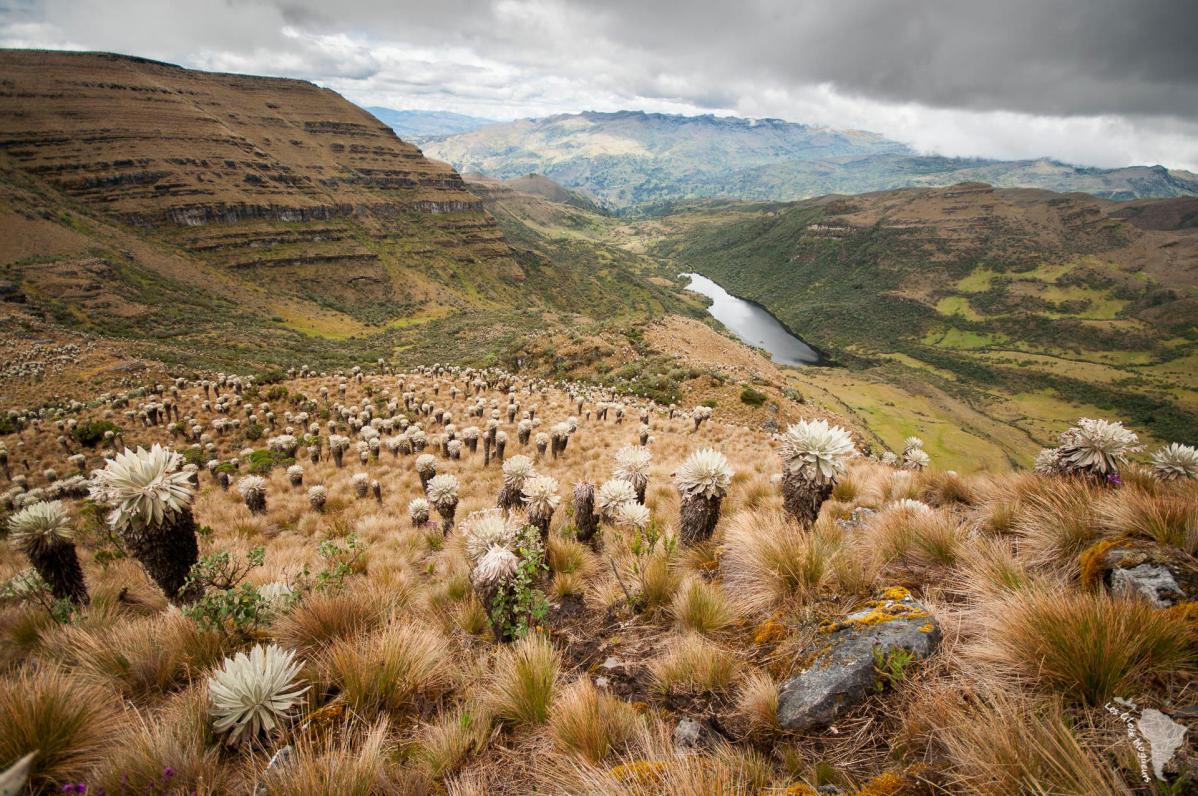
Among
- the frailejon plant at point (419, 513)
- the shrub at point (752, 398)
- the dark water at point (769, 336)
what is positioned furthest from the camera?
the dark water at point (769, 336)

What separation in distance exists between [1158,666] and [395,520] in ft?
37.5

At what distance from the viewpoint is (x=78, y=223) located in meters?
99.4

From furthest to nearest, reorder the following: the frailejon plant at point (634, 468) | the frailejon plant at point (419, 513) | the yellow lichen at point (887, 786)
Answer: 1. the frailejon plant at point (419, 513)
2. the frailejon plant at point (634, 468)
3. the yellow lichen at point (887, 786)

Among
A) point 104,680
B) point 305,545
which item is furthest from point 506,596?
point 305,545

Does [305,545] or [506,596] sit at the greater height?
[506,596]

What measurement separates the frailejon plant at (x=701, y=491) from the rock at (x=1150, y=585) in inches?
150

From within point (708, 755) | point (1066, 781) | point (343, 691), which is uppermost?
point (1066, 781)

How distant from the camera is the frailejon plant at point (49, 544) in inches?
250

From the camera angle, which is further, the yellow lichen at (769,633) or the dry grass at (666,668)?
the yellow lichen at (769,633)

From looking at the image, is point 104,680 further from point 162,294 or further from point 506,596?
point 162,294

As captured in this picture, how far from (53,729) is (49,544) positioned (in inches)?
202

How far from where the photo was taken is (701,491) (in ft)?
22.3

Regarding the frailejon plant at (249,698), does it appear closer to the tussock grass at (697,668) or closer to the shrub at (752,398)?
the tussock grass at (697,668)

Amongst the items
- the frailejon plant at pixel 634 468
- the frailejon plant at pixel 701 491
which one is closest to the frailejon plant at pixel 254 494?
the frailejon plant at pixel 634 468
